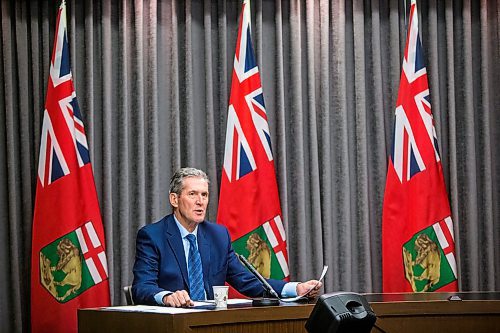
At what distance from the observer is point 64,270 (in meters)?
5.86

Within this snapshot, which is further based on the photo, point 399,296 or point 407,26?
point 407,26

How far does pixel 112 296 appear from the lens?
20.2 ft

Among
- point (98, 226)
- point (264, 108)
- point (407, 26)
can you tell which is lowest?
point (98, 226)

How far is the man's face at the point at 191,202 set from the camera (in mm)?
4605

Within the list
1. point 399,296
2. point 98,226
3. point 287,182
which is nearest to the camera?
point 399,296

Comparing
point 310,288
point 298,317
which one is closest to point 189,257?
point 310,288

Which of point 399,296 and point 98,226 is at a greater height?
point 98,226

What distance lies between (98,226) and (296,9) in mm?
2186

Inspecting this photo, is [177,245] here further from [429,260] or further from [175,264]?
[429,260]

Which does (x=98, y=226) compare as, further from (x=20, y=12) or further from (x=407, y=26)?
(x=407, y=26)

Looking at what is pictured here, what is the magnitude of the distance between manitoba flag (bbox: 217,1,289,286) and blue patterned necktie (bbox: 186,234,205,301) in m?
1.46

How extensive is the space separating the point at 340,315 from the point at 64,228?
3634 mm

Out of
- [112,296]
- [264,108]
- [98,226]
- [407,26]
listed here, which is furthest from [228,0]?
[112,296]

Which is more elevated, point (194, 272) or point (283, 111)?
point (283, 111)
